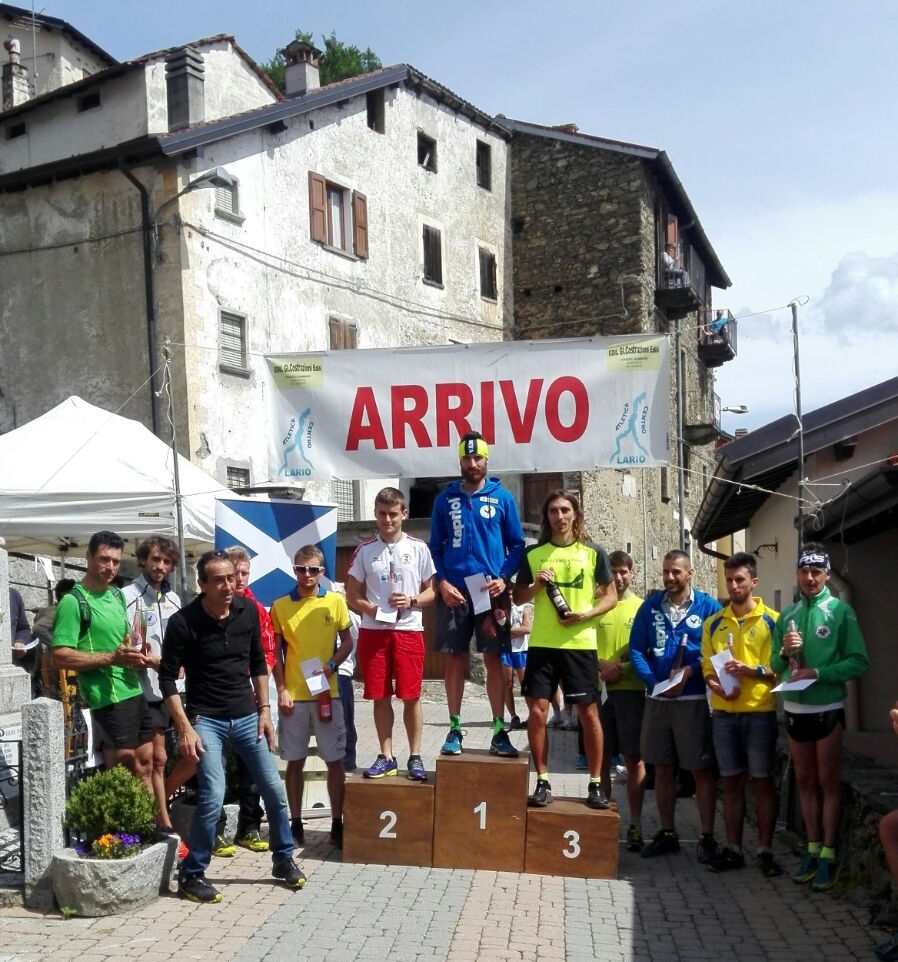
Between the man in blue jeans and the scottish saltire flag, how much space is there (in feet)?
10.7

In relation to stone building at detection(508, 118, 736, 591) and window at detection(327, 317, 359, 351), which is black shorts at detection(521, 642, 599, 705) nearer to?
window at detection(327, 317, 359, 351)

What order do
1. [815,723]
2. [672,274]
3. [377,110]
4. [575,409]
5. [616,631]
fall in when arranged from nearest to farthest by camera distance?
[815,723] < [616,631] < [575,409] < [377,110] < [672,274]

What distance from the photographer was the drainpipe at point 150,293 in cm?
2123

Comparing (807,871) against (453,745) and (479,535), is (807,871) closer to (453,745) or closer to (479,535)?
(453,745)

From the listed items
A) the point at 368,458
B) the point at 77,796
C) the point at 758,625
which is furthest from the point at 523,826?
the point at 368,458

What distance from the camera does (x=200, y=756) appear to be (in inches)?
255

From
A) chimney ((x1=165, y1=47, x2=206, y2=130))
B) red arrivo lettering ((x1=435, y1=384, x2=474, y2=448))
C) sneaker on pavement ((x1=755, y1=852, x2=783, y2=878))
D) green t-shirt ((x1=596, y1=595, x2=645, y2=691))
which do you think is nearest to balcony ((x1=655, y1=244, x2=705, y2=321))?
chimney ((x1=165, y1=47, x2=206, y2=130))

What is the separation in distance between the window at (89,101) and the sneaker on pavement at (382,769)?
1898 centimetres

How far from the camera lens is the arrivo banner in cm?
1077

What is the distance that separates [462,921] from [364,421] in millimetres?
5725

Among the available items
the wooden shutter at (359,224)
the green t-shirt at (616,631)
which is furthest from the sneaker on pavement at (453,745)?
the wooden shutter at (359,224)

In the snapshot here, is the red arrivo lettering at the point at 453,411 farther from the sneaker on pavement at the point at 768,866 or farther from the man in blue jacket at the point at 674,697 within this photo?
the sneaker on pavement at the point at 768,866

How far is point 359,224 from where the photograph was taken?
85.5 ft

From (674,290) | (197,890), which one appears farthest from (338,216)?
(197,890)
